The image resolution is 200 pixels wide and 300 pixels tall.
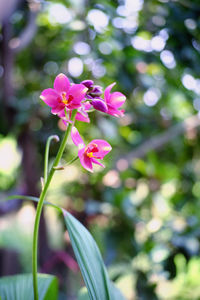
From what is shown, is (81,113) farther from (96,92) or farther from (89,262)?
(89,262)

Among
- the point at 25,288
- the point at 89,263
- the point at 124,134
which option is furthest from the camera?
the point at 124,134

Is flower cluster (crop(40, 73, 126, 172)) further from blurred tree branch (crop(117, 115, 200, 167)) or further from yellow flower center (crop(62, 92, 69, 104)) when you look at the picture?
blurred tree branch (crop(117, 115, 200, 167))

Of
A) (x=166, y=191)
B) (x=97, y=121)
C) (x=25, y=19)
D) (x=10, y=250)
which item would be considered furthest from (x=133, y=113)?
(x=10, y=250)

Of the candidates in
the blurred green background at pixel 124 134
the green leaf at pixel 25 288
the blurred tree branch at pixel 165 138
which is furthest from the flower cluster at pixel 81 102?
the blurred tree branch at pixel 165 138

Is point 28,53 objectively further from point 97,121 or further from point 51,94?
point 51,94

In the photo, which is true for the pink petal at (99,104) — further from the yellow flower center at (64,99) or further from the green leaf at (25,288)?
the green leaf at (25,288)

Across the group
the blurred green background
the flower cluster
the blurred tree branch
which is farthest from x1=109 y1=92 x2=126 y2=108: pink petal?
the blurred tree branch

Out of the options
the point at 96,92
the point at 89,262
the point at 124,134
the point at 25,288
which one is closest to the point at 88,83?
the point at 96,92
